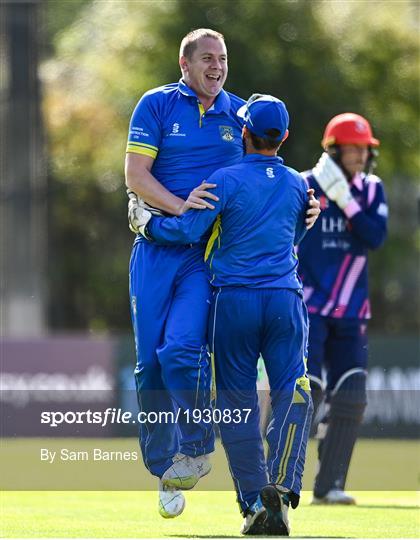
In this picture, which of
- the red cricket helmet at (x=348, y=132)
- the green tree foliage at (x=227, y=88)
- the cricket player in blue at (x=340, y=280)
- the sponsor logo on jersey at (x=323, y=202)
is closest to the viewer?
the cricket player in blue at (x=340, y=280)

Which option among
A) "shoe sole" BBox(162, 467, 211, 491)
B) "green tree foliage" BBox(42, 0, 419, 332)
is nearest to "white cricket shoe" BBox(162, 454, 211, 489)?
"shoe sole" BBox(162, 467, 211, 491)

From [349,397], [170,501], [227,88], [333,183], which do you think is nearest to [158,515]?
[170,501]

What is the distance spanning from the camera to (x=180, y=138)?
7.96 meters

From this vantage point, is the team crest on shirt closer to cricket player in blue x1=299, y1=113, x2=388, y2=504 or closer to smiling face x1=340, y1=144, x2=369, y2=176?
cricket player in blue x1=299, y1=113, x2=388, y2=504

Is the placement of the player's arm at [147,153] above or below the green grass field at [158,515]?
above

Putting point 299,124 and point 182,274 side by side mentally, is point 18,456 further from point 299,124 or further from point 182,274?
point 299,124

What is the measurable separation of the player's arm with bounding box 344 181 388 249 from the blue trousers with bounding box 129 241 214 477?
7.19ft

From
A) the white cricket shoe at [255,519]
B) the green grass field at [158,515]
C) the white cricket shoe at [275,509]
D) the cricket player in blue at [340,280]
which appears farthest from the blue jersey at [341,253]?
→ the white cricket shoe at [275,509]

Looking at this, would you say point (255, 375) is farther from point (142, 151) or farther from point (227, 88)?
point (227, 88)

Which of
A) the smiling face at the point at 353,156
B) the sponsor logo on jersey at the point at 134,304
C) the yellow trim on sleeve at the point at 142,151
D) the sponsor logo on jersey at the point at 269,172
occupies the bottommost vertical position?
the sponsor logo on jersey at the point at 134,304

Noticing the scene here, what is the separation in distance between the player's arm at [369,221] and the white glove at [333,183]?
6cm

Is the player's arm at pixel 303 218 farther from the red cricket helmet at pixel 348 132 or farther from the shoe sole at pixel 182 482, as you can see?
the red cricket helmet at pixel 348 132

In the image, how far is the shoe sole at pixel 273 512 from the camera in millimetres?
7320

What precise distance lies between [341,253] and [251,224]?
254 centimetres
